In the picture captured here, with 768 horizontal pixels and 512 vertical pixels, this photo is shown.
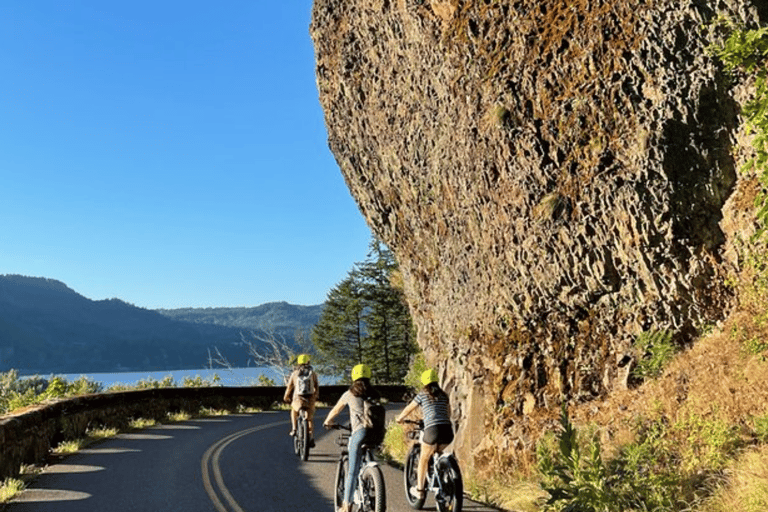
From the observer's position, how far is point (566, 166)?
12.6 metres

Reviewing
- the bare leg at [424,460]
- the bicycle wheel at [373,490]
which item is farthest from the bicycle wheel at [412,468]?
the bicycle wheel at [373,490]

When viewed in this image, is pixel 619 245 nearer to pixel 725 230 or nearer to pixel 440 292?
pixel 725 230

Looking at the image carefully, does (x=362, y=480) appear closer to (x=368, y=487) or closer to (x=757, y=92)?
(x=368, y=487)

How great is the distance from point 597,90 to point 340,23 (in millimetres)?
10978

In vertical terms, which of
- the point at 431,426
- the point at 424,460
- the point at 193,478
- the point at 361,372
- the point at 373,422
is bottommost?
the point at 193,478

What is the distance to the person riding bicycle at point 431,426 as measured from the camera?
368 inches

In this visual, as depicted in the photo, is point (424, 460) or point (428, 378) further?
point (428, 378)

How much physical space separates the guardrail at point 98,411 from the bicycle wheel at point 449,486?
8.11 meters

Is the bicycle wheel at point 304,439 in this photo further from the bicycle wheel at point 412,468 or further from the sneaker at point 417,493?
the sneaker at point 417,493

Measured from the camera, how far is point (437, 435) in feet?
30.6

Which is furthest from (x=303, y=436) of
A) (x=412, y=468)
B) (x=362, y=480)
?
(x=362, y=480)

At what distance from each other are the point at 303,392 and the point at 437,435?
677 centimetres

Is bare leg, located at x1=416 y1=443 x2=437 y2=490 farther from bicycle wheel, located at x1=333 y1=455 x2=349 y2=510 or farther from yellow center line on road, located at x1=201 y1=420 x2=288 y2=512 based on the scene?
yellow center line on road, located at x1=201 y1=420 x2=288 y2=512

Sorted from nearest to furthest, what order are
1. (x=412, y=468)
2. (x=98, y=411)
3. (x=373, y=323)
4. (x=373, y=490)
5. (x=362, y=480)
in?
(x=373, y=490)
(x=362, y=480)
(x=412, y=468)
(x=98, y=411)
(x=373, y=323)
